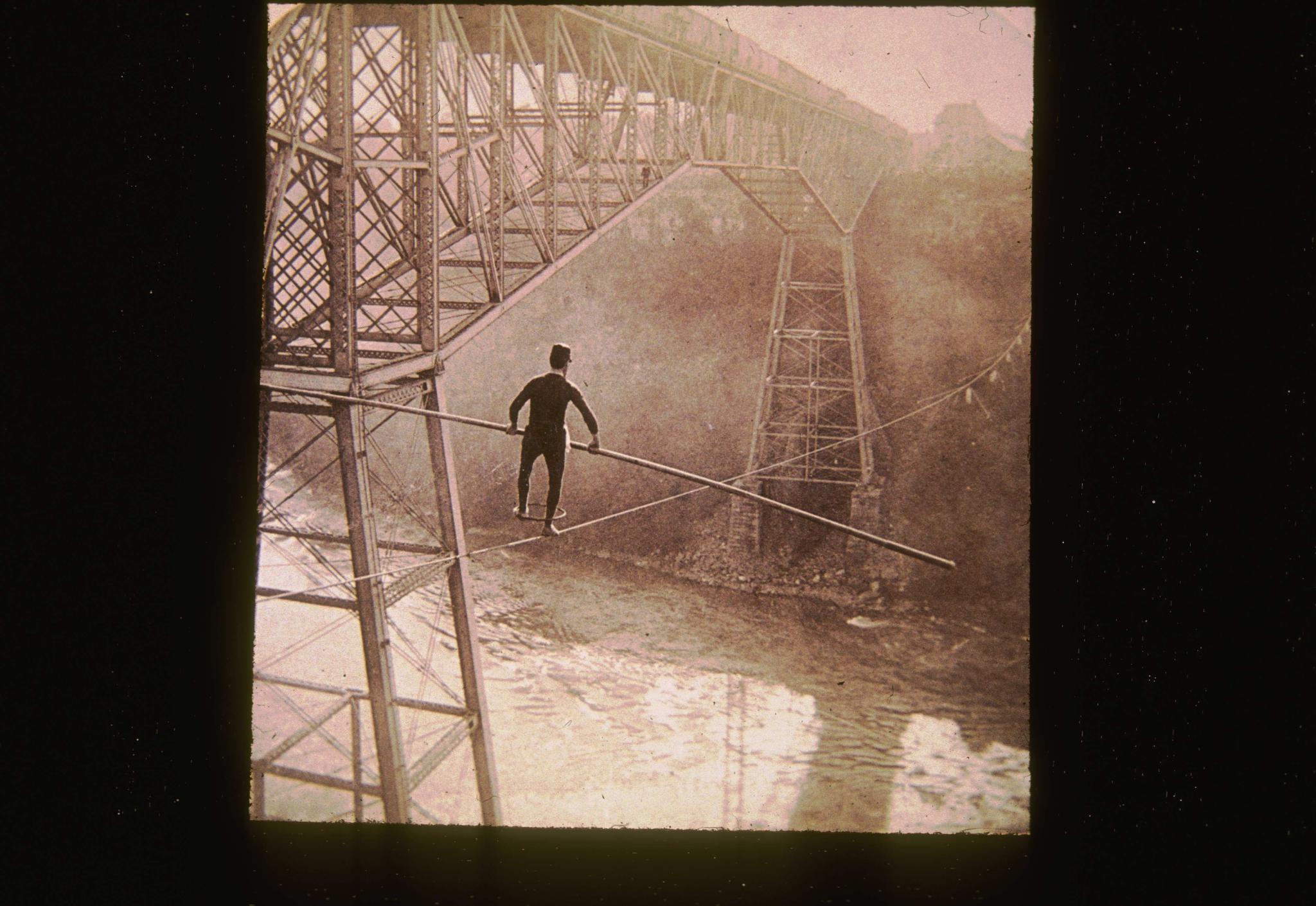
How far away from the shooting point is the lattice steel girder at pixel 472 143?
364 centimetres

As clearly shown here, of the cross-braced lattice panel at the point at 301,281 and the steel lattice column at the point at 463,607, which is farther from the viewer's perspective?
the steel lattice column at the point at 463,607

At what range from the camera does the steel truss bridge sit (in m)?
3.70

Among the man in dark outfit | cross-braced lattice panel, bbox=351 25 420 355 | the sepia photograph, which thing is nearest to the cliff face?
the sepia photograph

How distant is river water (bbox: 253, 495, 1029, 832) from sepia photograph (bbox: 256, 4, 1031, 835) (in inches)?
0.7

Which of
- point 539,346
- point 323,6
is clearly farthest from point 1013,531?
point 323,6

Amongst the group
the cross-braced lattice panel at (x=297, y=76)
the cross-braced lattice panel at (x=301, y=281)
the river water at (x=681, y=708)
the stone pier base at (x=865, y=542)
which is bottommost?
the river water at (x=681, y=708)

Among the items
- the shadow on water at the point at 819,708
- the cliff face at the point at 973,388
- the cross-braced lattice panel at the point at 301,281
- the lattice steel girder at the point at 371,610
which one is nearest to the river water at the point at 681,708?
the shadow on water at the point at 819,708

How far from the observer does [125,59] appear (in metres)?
3.14

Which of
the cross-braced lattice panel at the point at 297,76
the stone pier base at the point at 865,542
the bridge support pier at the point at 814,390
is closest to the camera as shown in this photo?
the cross-braced lattice panel at the point at 297,76

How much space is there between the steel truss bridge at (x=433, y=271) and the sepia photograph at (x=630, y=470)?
24mm

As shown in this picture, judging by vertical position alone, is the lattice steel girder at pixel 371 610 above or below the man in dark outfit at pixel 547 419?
below

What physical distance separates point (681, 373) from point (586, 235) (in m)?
1.12

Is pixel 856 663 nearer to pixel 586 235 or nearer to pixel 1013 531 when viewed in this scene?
pixel 1013 531

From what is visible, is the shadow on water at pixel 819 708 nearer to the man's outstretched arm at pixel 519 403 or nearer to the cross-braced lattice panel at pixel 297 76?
the man's outstretched arm at pixel 519 403
